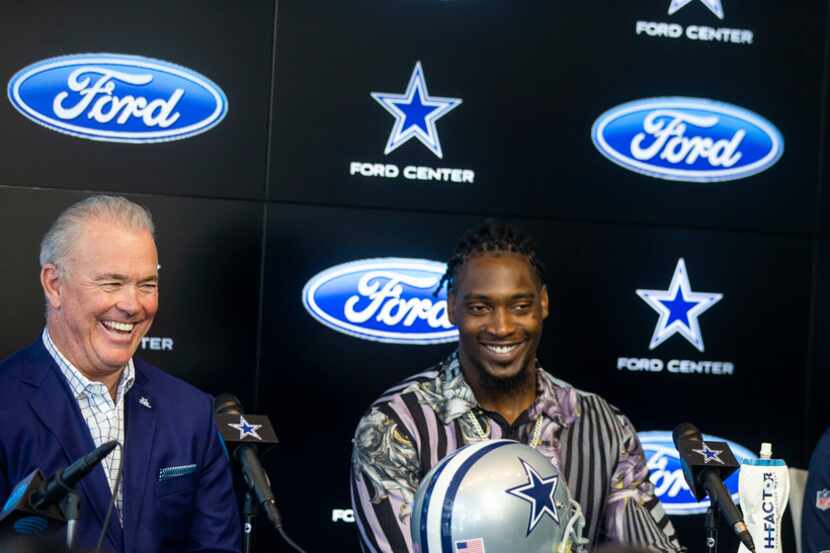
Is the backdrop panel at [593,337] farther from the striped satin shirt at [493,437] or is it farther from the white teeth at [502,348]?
the white teeth at [502,348]

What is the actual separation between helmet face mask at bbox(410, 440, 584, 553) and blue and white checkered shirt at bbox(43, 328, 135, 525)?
0.91 metres

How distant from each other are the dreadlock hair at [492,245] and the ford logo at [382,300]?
0.57 m

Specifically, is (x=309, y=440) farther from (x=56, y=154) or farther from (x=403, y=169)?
(x=56, y=154)

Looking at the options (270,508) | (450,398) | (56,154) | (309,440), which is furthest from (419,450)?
(56,154)

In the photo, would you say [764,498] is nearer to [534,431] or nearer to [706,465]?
[706,465]

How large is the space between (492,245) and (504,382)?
0.37 metres

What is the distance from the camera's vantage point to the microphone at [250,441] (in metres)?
2.15

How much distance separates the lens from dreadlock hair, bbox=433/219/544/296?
3289 mm

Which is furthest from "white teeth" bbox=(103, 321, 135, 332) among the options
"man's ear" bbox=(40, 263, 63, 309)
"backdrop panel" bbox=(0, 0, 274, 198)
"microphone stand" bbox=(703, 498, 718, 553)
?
"microphone stand" bbox=(703, 498, 718, 553)

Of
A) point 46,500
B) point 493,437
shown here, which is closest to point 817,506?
point 493,437

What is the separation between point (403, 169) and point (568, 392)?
1.01 metres

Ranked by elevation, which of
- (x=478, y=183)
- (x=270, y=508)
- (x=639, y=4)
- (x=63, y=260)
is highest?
(x=639, y=4)

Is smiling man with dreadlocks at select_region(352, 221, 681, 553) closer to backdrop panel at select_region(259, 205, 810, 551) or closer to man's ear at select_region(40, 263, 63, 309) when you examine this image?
backdrop panel at select_region(259, 205, 810, 551)

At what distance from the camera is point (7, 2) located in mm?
3635
